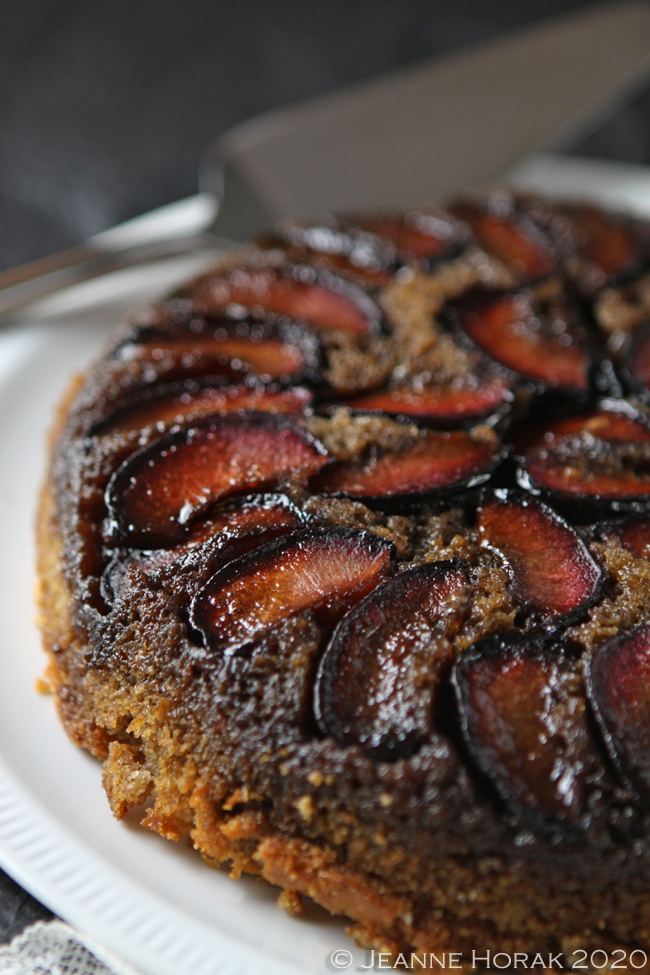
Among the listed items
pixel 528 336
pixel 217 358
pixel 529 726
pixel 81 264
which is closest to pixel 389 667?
pixel 529 726

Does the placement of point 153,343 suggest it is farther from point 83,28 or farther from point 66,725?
point 83,28

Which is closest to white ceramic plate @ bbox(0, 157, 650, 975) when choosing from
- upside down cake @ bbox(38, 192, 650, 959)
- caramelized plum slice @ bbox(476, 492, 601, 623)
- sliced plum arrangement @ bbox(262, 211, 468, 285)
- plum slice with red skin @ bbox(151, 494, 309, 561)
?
upside down cake @ bbox(38, 192, 650, 959)

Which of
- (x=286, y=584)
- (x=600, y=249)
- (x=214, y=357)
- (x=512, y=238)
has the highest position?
(x=214, y=357)

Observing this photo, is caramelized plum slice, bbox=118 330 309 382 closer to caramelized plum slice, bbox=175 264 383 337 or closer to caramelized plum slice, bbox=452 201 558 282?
caramelized plum slice, bbox=175 264 383 337

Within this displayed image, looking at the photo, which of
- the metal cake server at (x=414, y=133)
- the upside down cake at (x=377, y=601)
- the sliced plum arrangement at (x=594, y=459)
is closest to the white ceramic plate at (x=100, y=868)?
the upside down cake at (x=377, y=601)

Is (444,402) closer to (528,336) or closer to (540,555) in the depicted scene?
(528,336)
